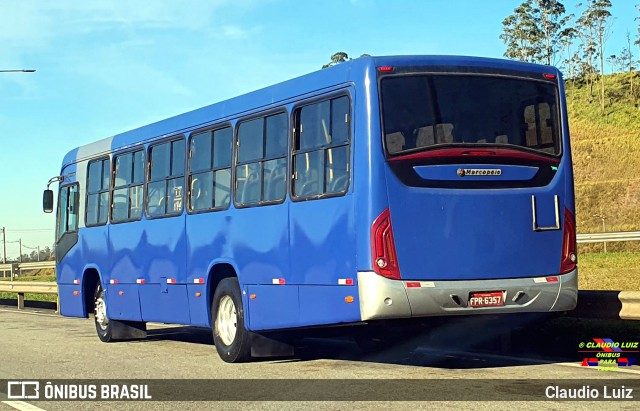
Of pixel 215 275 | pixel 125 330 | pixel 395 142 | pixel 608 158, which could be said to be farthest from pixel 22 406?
pixel 608 158

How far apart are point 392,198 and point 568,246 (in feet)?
7.00

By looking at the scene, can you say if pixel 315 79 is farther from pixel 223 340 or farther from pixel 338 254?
pixel 223 340

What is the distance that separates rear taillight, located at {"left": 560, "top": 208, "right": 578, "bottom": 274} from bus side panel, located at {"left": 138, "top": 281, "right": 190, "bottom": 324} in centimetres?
538

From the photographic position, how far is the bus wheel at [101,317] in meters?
16.8

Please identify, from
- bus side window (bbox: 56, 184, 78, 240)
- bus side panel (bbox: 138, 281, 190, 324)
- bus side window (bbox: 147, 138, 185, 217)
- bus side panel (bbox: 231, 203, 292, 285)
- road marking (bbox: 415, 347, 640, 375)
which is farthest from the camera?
bus side window (bbox: 56, 184, 78, 240)

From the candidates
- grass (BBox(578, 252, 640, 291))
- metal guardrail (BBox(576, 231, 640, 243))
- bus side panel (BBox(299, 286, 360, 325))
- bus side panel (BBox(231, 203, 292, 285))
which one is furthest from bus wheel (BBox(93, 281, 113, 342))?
metal guardrail (BBox(576, 231, 640, 243))

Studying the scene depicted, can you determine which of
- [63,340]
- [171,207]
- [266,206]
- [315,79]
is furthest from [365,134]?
[63,340]

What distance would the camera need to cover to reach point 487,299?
10.2m

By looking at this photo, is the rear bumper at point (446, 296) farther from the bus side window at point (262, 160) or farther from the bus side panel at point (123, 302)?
the bus side panel at point (123, 302)

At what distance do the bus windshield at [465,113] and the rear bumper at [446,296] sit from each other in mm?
1354

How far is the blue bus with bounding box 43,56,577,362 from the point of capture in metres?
10.0

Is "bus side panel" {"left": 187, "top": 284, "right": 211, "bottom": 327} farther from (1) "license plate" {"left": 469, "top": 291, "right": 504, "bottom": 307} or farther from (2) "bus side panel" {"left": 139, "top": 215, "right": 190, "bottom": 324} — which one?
(1) "license plate" {"left": 469, "top": 291, "right": 504, "bottom": 307}

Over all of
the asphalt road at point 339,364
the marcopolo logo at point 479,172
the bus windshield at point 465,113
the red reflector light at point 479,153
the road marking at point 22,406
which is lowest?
the road marking at point 22,406

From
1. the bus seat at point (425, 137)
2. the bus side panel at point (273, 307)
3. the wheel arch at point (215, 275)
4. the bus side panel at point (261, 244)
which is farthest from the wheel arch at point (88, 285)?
the bus seat at point (425, 137)
